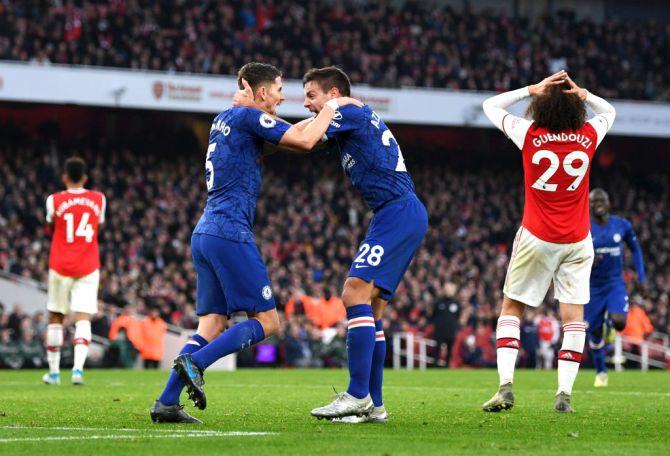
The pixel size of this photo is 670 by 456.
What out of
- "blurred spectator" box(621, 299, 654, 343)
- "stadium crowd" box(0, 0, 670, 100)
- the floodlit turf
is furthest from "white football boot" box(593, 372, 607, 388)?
"stadium crowd" box(0, 0, 670, 100)

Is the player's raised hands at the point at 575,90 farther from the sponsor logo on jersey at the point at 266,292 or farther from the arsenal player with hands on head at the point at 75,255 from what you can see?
the arsenal player with hands on head at the point at 75,255

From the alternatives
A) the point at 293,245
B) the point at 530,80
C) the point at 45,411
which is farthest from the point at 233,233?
the point at 530,80

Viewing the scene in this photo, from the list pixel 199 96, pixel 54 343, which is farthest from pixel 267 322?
pixel 199 96

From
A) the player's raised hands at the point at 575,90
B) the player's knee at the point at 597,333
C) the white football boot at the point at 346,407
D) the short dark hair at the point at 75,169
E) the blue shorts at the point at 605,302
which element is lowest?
the white football boot at the point at 346,407

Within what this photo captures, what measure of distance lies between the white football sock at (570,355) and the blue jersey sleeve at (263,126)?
9.61ft

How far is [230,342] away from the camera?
7324 millimetres

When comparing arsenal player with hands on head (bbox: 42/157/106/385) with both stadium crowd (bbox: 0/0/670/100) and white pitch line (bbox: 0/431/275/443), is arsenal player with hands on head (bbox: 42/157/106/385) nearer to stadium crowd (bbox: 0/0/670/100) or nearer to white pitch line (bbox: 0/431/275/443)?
white pitch line (bbox: 0/431/275/443)

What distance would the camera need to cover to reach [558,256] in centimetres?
888

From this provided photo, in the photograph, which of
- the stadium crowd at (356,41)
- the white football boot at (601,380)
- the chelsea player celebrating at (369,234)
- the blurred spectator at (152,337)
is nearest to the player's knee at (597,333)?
the white football boot at (601,380)

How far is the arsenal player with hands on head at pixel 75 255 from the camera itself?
13562 millimetres

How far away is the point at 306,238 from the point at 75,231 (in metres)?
18.2

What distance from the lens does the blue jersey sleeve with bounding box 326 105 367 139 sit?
25.5 ft

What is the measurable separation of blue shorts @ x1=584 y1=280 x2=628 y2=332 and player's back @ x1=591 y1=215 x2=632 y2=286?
74 millimetres

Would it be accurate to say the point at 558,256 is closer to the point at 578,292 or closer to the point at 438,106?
the point at 578,292
